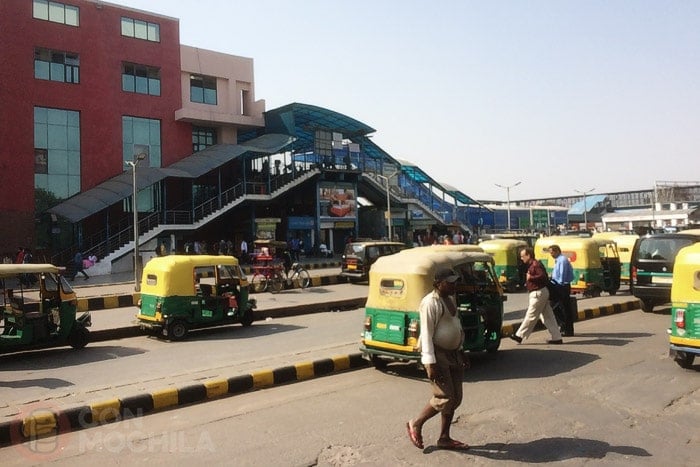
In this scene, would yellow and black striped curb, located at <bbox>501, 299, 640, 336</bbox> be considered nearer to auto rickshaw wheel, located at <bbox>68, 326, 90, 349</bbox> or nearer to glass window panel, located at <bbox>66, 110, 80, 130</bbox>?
auto rickshaw wheel, located at <bbox>68, 326, 90, 349</bbox>

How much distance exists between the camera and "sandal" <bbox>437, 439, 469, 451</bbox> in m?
5.02

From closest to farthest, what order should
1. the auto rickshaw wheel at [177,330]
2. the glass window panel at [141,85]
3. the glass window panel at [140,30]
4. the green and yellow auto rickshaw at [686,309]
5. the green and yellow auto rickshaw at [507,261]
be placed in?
the green and yellow auto rickshaw at [686,309] < the auto rickshaw wheel at [177,330] < the green and yellow auto rickshaw at [507,261] < the glass window panel at [141,85] < the glass window panel at [140,30]

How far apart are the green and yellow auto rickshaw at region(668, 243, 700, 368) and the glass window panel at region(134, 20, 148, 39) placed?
34.0 m

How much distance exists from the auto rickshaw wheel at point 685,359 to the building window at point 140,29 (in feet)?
112

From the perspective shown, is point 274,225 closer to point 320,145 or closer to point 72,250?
point 320,145

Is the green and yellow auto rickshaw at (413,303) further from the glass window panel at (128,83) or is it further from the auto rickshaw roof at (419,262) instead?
the glass window panel at (128,83)

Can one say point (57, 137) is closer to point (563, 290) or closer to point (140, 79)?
point (140, 79)

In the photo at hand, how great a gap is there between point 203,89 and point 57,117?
9629 millimetres

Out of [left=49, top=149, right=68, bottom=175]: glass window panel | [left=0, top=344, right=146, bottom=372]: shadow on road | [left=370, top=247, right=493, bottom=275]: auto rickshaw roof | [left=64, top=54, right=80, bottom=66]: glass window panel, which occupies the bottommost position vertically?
[left=0, top=344, right=146, bottom=372]: shadow on road

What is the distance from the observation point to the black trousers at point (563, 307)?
10227 millimetres

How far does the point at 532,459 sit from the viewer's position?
479cm

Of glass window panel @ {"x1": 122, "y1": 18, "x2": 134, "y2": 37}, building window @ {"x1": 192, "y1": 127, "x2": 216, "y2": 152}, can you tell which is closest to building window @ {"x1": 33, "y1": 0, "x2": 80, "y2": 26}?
glass window panel @ {"x1": 122, "y1": 18, "x2": 134, "y2": 37}

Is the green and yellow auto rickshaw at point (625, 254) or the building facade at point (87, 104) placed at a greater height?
the building facade at point (87, 104)

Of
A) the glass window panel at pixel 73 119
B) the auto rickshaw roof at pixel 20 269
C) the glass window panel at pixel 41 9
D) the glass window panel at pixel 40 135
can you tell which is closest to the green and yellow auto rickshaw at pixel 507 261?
the auto rickshaw roof at pixel 20 269
